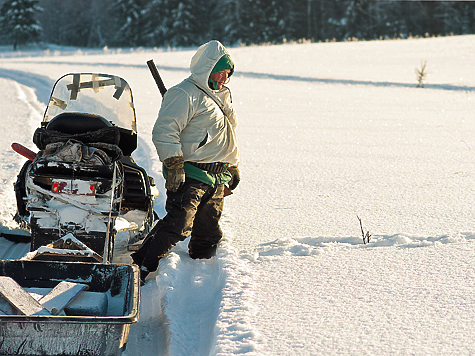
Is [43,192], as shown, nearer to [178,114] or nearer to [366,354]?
[178,114]

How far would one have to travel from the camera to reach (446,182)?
15.9 feet

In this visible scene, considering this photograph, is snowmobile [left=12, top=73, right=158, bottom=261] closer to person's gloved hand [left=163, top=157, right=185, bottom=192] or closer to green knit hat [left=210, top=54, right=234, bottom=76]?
person's gloved hand [left=163, top=157, right=185, bottom=192]

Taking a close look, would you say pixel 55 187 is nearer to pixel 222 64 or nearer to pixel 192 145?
pixel 192 145

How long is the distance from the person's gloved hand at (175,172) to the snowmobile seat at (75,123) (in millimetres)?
614

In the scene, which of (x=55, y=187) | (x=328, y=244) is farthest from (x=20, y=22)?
(x=328, y=244)

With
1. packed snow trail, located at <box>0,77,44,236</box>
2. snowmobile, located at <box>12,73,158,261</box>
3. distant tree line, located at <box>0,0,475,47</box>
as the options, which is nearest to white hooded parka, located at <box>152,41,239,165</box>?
snowmobile, located at <box>12,73,158,261</box>

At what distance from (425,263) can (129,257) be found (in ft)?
6.58

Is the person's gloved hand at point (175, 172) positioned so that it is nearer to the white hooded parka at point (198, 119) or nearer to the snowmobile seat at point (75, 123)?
the white hooded parka at point (198, 119)

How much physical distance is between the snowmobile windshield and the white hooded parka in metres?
0.79

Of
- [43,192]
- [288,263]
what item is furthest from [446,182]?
[43,192]

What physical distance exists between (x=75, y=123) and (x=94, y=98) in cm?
61

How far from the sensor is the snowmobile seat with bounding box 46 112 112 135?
3.26m

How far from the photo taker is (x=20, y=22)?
4297 cm

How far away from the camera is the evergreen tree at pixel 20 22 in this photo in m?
43.0
